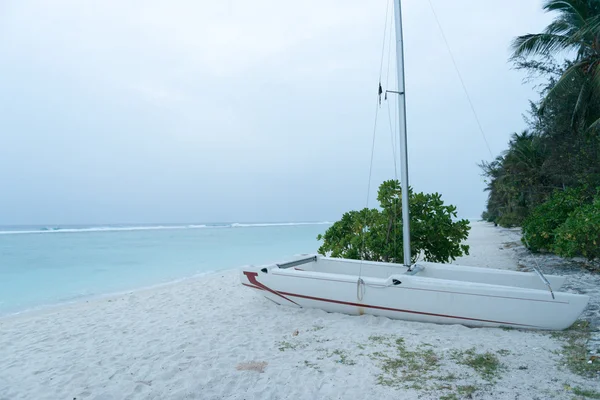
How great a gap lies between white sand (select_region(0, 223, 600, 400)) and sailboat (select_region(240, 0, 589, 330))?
167 millimetres

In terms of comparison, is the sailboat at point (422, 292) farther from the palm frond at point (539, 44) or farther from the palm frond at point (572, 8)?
the palm frond at point (572, 8)

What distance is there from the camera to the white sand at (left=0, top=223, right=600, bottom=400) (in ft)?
9.91

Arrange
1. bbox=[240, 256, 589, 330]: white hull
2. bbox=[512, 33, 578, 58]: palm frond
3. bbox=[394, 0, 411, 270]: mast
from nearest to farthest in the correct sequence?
bbox=[240, 256, 589, 330]: white hull, bbox=[394, 0, 411, 270]: mast, bbox=[512, 33, 578, 58]: palm frond

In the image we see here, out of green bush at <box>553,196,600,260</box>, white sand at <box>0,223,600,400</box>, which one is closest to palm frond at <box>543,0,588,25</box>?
green bush at <box>553,196,600,260</box>

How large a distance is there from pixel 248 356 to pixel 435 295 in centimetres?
237

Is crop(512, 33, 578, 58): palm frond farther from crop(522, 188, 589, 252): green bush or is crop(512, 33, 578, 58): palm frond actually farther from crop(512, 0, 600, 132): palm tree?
crop(522, 188, 589, 252): green bush

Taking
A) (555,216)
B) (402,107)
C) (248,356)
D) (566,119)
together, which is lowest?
(248,356)

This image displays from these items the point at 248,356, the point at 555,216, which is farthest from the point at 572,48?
the point at 248,356

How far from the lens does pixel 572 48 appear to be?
1107cm

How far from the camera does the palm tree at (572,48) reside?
10477 millimetres

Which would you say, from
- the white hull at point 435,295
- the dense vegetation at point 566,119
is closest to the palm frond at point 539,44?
the dense vegetation at point 566,119

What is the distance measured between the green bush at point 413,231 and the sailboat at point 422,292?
116cm

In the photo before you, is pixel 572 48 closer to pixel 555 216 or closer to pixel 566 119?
pixel 566 119

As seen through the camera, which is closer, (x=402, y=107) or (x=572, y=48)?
(x=402, y=107)
